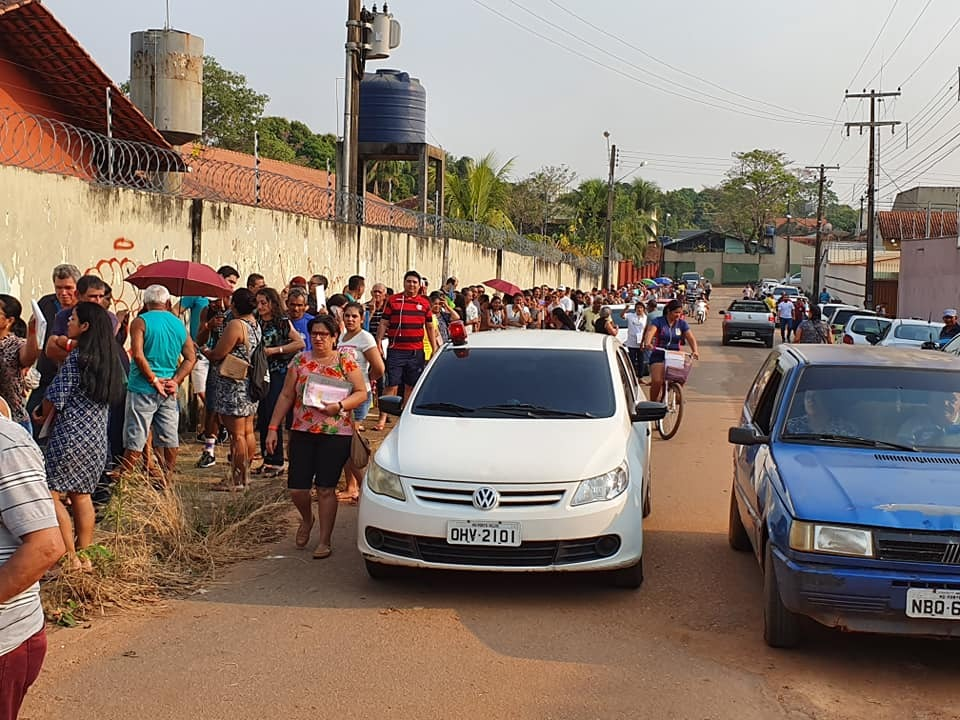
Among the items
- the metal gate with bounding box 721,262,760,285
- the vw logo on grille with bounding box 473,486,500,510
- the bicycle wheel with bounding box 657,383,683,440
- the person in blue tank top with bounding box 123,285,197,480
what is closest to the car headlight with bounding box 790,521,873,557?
the vw logo on grille with bounding box 473,486,500,510

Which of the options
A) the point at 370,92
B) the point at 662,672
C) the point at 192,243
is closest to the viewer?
the point at 662,672

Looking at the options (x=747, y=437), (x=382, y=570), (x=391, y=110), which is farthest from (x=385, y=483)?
(x=391, y=110)

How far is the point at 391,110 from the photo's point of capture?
90.0 ft

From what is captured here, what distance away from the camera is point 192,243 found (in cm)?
1340

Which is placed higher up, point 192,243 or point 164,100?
point 164,100

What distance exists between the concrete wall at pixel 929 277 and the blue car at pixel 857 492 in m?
32.5

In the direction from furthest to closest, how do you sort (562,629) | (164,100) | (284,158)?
(284,158) → (164,100) → (562,629)

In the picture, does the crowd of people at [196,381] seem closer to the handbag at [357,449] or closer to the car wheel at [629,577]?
the handbag at [357,449]

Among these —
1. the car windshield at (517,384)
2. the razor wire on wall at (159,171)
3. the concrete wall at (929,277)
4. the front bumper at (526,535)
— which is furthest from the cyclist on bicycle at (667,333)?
the concrete wall at (929,277)

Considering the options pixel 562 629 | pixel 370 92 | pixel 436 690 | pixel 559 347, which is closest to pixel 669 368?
pixel 559 347

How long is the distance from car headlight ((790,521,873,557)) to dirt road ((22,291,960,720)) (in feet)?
2.05

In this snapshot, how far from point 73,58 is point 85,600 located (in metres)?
10.9

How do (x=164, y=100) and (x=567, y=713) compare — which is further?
(x=164, y=100)

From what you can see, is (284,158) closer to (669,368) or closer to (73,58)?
(73,58)
